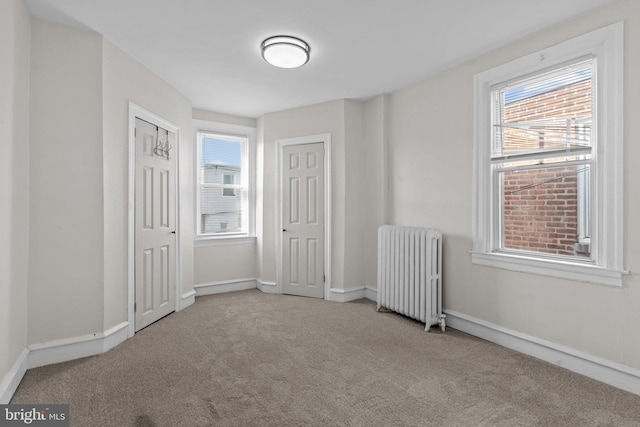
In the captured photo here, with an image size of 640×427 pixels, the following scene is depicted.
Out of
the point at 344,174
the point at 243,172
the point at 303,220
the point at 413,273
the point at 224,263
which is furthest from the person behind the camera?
the point at 243,172

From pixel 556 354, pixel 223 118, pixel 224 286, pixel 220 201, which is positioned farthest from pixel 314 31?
pixel 224 286

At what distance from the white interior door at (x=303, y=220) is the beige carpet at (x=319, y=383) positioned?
130 cm

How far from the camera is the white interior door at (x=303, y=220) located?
4.58m

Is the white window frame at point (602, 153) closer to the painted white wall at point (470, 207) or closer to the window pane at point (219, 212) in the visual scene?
the painted white wall at point (470, 207)

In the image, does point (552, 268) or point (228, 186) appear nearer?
point (552, 268)

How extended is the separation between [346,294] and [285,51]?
2.97 m

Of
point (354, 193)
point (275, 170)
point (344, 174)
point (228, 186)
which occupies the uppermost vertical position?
point (275, 170)

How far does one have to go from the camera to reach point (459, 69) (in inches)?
131

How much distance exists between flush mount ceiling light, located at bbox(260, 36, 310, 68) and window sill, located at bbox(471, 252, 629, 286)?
7.95ft

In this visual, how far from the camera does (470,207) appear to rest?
10.6 ft

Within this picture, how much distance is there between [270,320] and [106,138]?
2343 mm

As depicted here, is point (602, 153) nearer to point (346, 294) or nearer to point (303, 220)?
point (346, 294)

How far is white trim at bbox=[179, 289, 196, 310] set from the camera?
4.09m

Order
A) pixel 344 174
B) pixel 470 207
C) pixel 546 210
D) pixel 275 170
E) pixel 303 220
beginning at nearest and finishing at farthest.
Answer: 1. pixel 546 210
2. pixel 470 207
3. pixel 344 174
4. pixel 303 220
5. pixel 275 170
